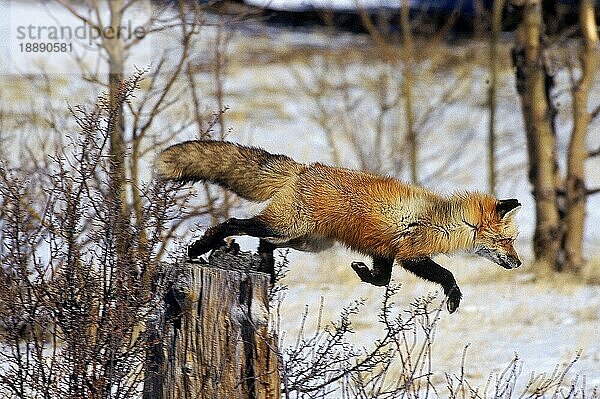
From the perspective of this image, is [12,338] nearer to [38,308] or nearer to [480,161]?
[38,308]

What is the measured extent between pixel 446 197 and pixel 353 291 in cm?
427

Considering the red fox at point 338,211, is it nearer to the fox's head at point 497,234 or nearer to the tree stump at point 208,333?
the fox's head at point 497,234

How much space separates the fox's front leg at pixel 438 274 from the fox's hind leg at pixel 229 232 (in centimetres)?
85

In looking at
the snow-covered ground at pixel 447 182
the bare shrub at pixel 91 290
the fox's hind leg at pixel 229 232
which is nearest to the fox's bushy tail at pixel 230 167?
the fox's hind leg at pixel 229 232

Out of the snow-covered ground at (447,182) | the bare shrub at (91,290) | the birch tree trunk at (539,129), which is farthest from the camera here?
the birch tree trunk at (539,129)

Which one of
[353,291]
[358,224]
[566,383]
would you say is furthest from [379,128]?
[358,224]

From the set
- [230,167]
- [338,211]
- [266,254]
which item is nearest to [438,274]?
[338,211]

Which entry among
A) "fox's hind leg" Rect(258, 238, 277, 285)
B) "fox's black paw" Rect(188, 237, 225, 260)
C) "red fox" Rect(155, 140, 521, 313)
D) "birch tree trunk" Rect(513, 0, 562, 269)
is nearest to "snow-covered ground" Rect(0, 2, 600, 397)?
"birch tree trunk" Rect(513, 0, 562, 269)

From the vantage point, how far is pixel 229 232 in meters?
4.94

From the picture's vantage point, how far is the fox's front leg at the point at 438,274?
17.0 feet

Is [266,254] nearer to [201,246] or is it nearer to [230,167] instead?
[201,246]

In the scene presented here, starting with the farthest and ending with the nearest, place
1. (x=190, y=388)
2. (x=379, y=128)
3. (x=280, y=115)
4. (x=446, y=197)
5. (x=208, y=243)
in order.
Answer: (x=280, y=115), (x=379, y=128), (x=446, y=197), (x=208, y=243), (x=190, y=388)

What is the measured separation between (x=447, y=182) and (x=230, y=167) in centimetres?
1372

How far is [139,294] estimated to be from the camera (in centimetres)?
428
